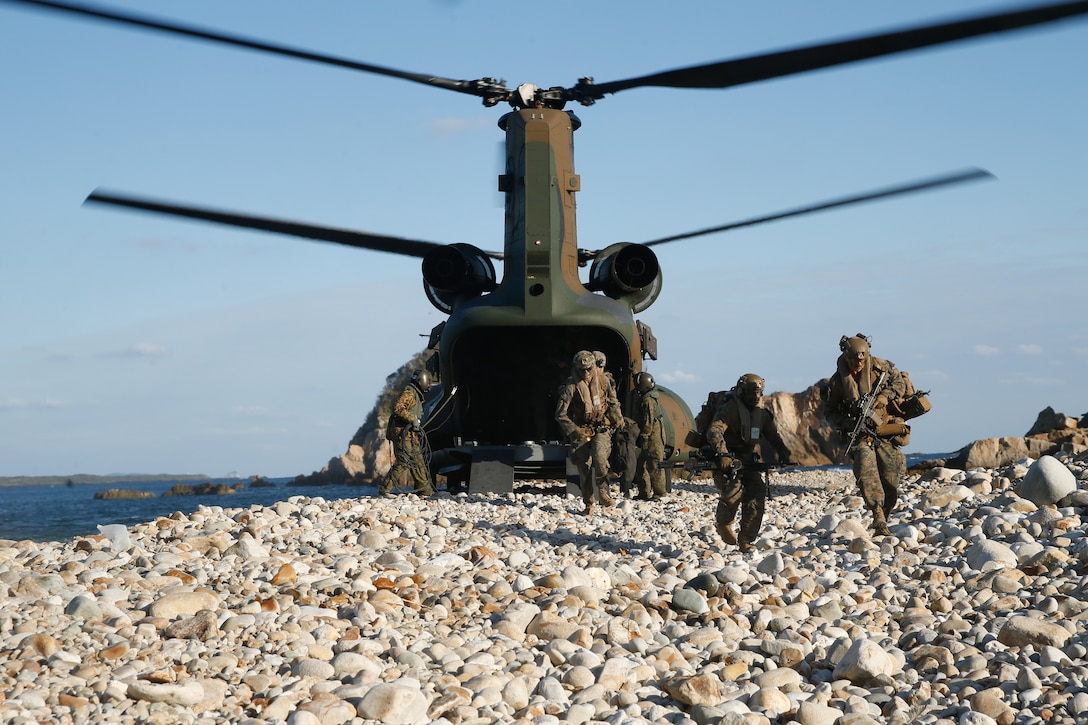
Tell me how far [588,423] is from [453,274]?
13.3 feet

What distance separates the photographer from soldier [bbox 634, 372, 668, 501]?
42.8 feet

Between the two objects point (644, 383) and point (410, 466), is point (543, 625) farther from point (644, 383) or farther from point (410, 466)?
point (644, 383)

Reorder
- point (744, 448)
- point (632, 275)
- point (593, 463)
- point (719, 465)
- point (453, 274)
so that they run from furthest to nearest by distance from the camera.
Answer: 1. point (632, 275)
2. point (453, 274)
3. point (593, 463)
4. point (744, 448)
5. point (719, 465)

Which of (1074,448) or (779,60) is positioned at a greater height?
(779,60)

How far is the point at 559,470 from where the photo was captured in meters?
13.0

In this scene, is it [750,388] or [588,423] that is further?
[588,423]

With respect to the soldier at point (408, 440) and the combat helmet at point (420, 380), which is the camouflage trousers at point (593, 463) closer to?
the soldier at point (408, 440)

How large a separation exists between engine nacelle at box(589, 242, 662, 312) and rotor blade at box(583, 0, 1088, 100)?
3.49 metres

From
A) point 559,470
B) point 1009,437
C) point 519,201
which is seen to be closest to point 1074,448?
point 1009,437

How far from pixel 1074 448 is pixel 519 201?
8254 mm

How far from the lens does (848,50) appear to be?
8016 mm

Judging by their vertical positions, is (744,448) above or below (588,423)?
below

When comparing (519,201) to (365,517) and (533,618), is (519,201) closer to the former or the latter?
(365,517)

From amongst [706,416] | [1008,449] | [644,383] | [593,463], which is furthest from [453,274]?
[1008,449]
